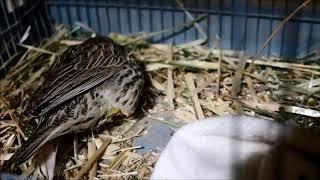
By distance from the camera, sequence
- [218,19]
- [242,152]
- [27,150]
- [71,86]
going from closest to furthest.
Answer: [242,152] → [27,150] → [71,86] → [218,19]

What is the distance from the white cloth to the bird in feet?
1.65

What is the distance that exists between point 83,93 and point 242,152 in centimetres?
80

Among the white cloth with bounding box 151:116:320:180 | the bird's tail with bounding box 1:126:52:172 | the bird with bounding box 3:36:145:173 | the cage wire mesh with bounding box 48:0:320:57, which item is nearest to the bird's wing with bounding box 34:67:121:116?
the bird with bounding box 3:36:145:173

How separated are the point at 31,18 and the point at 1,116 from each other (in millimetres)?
755

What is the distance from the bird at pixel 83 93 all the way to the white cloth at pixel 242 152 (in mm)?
503

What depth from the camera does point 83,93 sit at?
1.91 metres

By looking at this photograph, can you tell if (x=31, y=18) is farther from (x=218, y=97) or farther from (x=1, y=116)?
(x=218, y=97)

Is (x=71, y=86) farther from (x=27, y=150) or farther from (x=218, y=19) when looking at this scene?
(x=218, y=19)

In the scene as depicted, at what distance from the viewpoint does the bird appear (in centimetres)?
180

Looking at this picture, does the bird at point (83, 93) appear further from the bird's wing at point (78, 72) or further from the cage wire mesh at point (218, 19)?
the cage wire mesh at point (218, 19)

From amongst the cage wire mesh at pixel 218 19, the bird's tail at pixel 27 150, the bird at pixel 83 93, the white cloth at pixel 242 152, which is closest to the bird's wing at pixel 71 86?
the bird at pixel 83 93

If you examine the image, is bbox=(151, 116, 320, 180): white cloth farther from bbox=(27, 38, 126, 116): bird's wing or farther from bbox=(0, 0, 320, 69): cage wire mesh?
bbox=(0, 0, 320, 69): cage wire mesh

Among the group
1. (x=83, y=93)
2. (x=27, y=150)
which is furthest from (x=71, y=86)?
(x=27, y=150)

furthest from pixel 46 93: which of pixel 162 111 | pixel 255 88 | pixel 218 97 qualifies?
pixel 255 88
